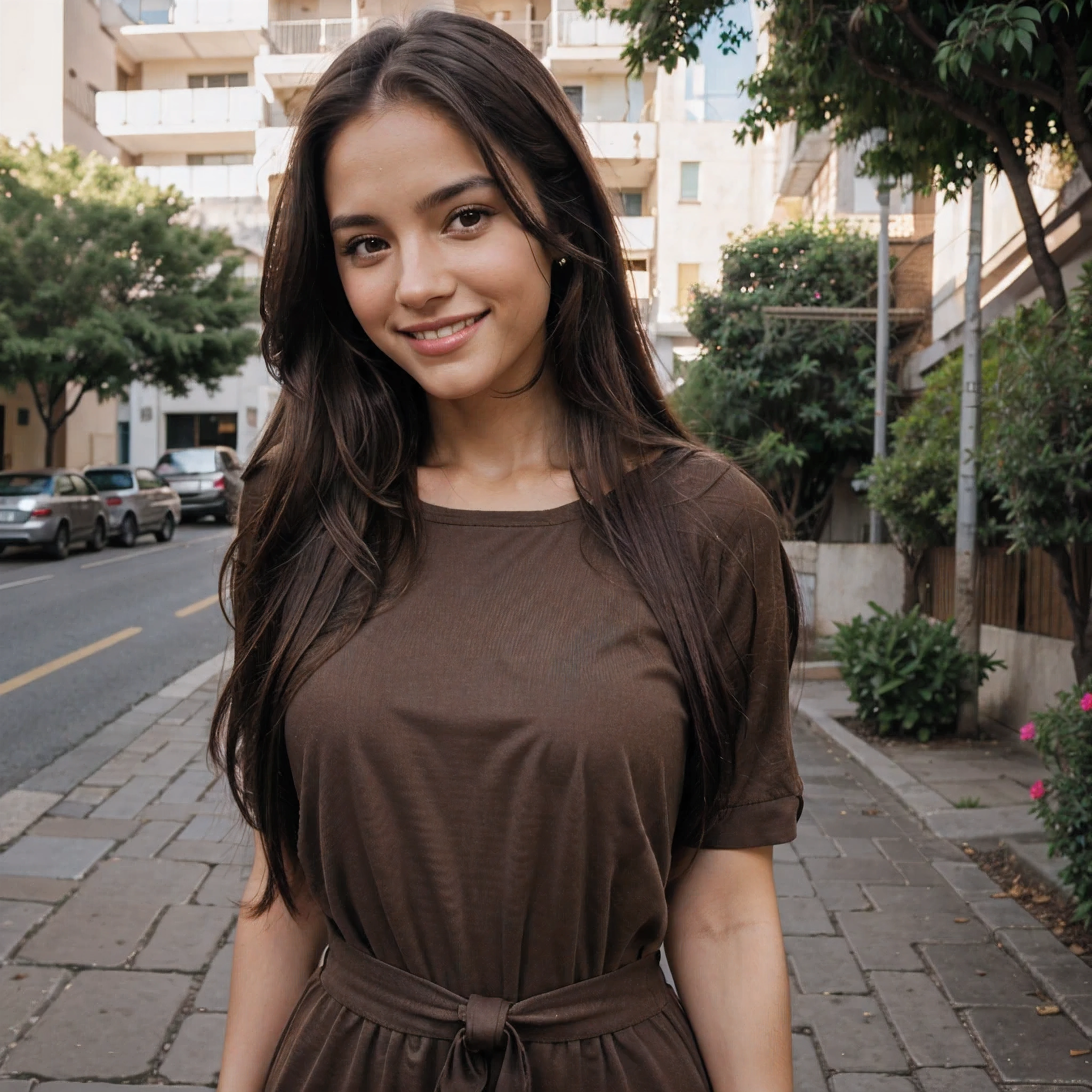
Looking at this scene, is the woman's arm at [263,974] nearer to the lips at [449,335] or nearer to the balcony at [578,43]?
the lips at [449,335]

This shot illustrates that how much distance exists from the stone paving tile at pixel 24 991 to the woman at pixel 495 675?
2.47m

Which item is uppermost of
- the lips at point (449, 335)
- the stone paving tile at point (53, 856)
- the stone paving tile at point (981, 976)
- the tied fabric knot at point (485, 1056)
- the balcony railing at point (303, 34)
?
the balcony railing at point (303, 34)

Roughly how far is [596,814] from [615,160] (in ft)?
107

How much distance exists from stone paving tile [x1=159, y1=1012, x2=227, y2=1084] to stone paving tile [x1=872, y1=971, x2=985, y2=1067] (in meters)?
1.90

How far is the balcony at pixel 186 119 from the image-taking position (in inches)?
1425

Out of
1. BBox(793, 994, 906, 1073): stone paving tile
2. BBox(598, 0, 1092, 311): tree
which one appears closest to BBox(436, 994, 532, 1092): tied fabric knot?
BBox(793, 994, 906, 1073): stone paving tile

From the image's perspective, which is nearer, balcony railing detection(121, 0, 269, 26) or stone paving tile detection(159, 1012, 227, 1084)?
stone paving tile detection(159, 1012, 227, 1084)

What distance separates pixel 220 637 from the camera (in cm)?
1172

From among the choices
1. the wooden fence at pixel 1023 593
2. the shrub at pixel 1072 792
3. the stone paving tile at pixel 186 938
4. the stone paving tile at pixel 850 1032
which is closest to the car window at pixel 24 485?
the wooden fence at pixel 1023 593

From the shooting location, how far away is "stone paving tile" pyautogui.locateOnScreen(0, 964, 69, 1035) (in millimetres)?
3625

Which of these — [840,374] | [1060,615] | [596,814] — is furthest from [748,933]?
[840,374]

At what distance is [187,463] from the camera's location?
1107 inches

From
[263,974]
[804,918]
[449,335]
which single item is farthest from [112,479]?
[449,335]

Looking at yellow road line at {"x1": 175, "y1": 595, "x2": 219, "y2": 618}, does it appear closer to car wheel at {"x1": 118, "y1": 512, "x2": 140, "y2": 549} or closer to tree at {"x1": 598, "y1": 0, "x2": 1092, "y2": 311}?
car wheel at {"x1": 118, "y1": 512, "x2": 140, "y2": 549}
